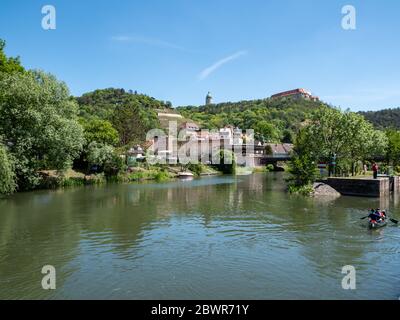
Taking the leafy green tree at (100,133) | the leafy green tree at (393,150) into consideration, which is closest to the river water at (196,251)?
the leafy green tree at (100,133)

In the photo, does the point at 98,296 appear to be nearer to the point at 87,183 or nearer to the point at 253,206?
the point at 253,206

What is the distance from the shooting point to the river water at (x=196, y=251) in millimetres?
15078

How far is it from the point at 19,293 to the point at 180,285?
→ 631 cm

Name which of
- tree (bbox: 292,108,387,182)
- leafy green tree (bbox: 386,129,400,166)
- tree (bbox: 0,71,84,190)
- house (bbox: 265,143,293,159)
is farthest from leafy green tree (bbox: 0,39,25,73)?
house (bbox: 265,143,293,159)

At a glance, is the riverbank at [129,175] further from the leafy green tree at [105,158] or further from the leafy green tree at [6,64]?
the leafy green tree at [6,64]

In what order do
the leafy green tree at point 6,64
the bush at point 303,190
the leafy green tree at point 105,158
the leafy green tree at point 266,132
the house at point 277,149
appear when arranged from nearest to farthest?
the bush at point 303,190 → the leafy green tree at point 6,64 → the leafy green tree at point 105,158 → the house at point 277,149 → the leafy green tree at point 266,132

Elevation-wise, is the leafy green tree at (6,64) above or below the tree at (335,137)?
above

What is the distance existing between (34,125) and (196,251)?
31890 millimetres

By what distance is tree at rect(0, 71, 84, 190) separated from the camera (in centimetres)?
4328

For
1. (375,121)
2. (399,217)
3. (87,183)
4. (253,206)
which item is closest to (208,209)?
(253,206)

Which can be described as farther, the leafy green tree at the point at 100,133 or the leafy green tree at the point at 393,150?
the leafy green tree at the point at 393,150

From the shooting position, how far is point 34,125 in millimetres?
44094

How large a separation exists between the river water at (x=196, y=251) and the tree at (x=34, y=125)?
10.3 m
